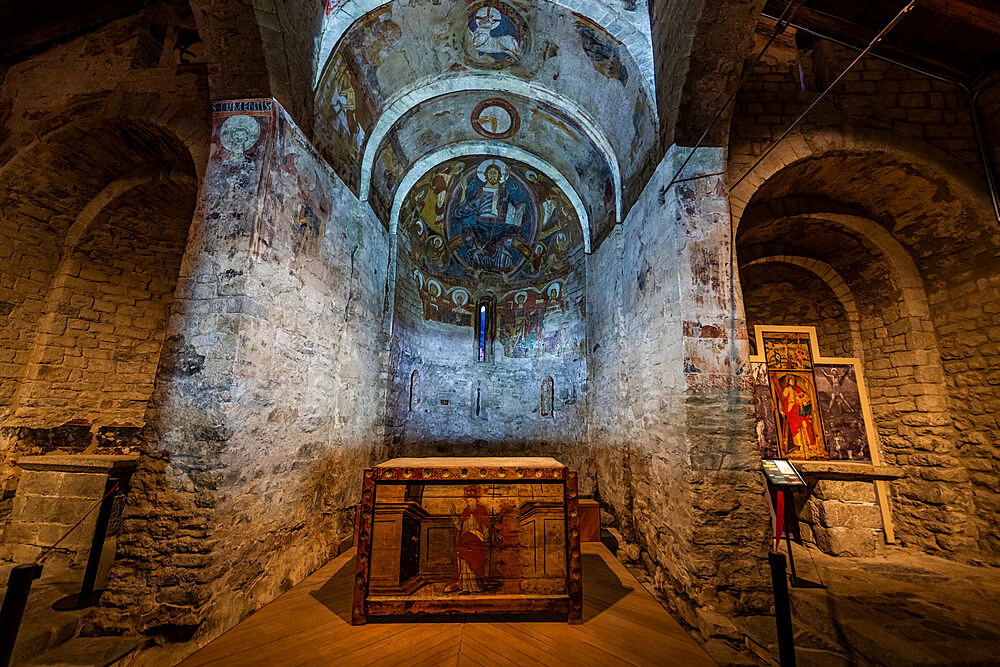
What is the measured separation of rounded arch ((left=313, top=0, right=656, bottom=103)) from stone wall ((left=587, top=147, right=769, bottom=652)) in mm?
1583

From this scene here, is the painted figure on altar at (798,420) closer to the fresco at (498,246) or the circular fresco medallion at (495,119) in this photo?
the fresco at (498,246)

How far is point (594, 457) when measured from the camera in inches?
283

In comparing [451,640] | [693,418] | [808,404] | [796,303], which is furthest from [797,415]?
[451,640]

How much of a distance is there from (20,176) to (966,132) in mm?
11924

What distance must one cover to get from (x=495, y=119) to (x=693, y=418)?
6636mm

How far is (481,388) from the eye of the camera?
362 inches

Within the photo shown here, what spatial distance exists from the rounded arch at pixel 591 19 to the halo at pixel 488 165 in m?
3.73

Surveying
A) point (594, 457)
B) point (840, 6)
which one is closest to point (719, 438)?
point (594, 457)

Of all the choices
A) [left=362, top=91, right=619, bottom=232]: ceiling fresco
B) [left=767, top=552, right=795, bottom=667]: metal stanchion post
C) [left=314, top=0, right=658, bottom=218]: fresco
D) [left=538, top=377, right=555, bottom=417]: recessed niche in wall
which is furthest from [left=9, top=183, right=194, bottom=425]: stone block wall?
[left=767, top=552, right=795, bottom=667]: metal stanchion post

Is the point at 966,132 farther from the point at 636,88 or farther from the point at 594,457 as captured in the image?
the point at 594,457

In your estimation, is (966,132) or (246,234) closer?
(246,234)

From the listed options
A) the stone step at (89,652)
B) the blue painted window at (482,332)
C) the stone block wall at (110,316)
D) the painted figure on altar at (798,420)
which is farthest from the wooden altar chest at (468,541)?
the blue painted window at (482,332)

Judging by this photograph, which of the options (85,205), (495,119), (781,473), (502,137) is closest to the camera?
(781,473)

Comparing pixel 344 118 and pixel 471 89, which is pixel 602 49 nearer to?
pixel 471 89
